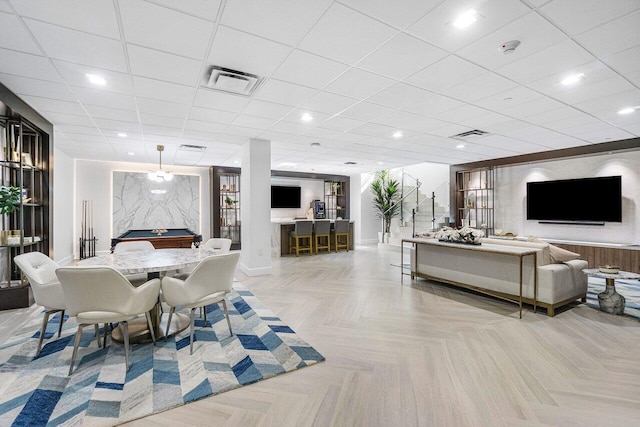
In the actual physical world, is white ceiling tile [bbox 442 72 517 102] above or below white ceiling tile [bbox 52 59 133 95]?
above

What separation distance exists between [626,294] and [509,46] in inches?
173

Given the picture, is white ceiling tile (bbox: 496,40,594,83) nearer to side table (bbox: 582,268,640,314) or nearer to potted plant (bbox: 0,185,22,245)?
side table (bbox: 582,268,640,314)

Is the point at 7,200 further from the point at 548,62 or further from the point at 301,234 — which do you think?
the point at 548,62

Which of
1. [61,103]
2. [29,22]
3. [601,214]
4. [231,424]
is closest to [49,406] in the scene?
[231,424]

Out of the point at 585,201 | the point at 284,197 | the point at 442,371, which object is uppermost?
the point at 284,197

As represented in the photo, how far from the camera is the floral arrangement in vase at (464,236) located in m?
4.18

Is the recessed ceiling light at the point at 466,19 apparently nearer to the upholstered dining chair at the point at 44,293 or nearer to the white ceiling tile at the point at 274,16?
the white ceiling tile at the point at 274,16

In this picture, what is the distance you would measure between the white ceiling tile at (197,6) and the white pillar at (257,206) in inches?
135

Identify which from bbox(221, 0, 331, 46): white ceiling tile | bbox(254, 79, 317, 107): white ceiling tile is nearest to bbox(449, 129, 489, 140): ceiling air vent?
bbox(254, 79, 317, 107): white ceiling tile

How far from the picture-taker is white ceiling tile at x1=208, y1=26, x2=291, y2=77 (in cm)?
228

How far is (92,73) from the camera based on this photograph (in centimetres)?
282

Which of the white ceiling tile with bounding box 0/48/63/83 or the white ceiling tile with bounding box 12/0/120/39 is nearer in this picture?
the white ceiling tile with bounding box 12/0/120/39

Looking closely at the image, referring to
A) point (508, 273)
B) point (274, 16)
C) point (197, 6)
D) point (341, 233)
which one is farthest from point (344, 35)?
point (341, 233)

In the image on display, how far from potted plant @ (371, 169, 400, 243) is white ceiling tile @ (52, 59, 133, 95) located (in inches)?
332
